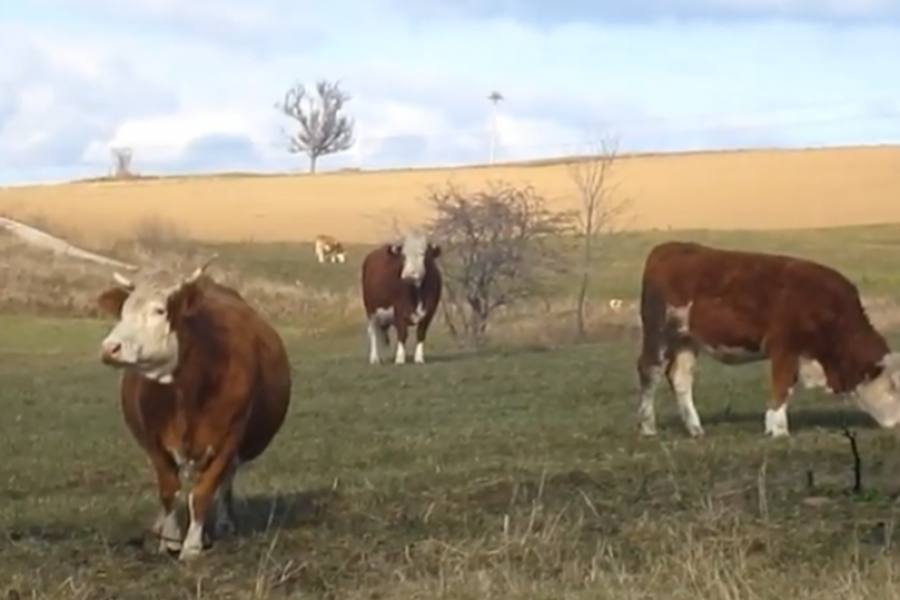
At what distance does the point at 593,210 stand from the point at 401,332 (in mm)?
23144

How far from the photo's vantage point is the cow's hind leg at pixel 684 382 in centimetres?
1561

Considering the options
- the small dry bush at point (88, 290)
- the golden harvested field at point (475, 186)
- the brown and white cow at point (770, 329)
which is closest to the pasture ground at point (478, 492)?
the brown and white cow at point (770, 329)

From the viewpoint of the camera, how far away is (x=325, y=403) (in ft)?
67.2

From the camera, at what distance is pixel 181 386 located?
9.71m

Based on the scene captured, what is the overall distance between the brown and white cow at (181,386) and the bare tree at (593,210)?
27.5 metres

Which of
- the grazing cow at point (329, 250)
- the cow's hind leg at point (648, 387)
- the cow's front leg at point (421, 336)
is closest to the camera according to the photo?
the cow's hind leg at point (648, 387)

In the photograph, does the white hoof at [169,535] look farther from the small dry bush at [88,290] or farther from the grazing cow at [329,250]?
the grazing cow at [329,250]

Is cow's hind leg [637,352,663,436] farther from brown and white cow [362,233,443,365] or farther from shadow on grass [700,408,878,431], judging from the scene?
brown and white cow [362,233,443,365]

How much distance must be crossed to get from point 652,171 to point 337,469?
239 feet

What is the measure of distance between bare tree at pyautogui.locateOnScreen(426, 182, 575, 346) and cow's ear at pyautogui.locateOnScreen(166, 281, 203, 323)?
26232 millimetres

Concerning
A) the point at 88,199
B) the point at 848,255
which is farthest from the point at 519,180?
the point at 848,255

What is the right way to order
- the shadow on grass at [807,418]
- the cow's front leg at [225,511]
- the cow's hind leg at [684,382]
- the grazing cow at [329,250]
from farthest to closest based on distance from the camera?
the grazing cow at [329,250]
the shadow on grass at [807,418]
the cow's hind leg at [684,382]
the cow's front leg at [225,511]

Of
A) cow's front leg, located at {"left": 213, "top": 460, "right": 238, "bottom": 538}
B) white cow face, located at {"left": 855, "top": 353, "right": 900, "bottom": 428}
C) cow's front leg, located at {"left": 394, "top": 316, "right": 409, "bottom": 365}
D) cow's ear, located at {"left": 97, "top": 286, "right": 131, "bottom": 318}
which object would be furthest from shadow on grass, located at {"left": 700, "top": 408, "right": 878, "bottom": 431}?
cow's front leg, located at {"left": 394, "top": 316, "right": 409, "bottom": 365}

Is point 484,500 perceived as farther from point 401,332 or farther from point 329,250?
point 329,250
